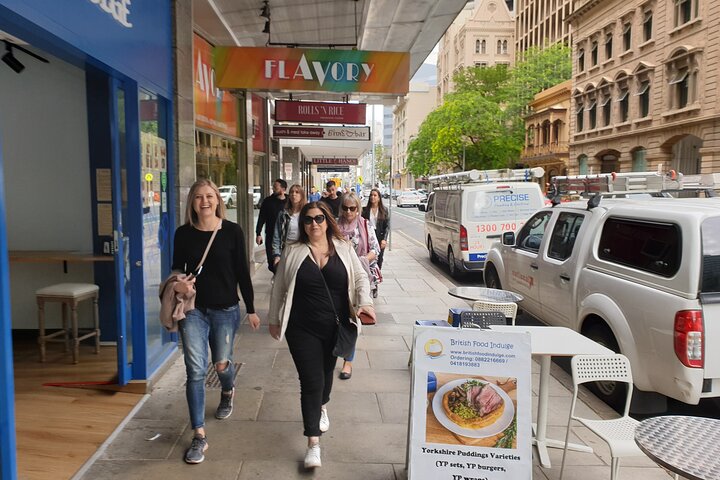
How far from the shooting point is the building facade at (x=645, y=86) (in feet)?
99.2

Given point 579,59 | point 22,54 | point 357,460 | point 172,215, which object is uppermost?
point 579,59

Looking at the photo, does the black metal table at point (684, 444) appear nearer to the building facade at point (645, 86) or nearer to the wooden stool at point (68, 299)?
the wooden stool at point (68, 299)

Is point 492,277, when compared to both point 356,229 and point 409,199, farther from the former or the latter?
point 409,199

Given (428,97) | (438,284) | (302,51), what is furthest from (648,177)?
(428,97)

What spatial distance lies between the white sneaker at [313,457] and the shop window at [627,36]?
4097 centimetres

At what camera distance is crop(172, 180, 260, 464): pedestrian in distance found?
3.95 metres

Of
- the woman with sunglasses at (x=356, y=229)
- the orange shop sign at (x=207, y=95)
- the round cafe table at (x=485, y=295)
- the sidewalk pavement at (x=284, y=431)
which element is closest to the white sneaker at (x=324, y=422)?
the sidewalk pavement at (x=284, y=431)

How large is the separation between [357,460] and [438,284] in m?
7.87

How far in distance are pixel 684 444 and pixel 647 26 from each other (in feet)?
131

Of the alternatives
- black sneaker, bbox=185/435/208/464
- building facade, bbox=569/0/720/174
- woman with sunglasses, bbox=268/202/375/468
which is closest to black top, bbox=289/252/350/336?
woman with sunglasses, bbox=268/202/375/468

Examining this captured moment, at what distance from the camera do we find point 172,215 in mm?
6035

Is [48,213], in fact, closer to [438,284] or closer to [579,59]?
[438,284]

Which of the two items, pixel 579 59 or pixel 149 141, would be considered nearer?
pixel 149 141

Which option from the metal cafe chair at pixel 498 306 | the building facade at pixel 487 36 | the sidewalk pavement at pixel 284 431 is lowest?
the sidewalk pavement at pixel 284 431
